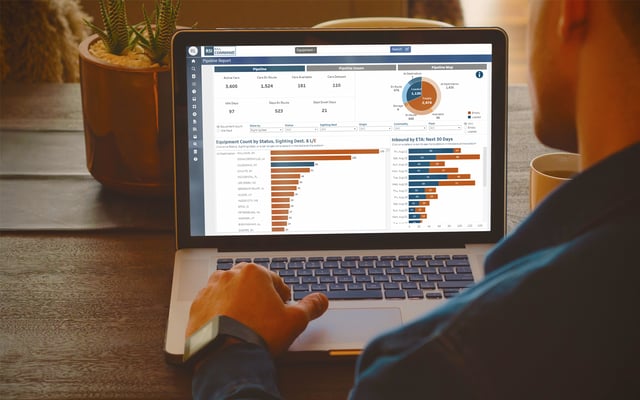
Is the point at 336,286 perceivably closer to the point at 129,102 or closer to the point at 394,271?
the point at 394,271

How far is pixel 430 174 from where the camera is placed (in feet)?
3.67

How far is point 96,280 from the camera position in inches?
42.8

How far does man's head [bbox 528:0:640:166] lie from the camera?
0.58 metres

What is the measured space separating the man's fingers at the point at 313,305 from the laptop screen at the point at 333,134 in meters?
0.16

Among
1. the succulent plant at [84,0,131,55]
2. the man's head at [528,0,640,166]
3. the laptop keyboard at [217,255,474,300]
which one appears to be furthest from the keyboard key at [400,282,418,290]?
the succulent plant at [84,0,131,55]

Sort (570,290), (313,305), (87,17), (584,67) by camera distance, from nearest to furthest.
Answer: (570,290)
(584,67)
(313,305)
(87,17)

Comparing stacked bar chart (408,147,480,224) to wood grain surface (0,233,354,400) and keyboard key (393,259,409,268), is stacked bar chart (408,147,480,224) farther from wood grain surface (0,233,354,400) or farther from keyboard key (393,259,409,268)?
wood grain surface (0,233,354,400)

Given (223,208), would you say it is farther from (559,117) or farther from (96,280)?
(559,117)

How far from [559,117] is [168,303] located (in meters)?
0.55

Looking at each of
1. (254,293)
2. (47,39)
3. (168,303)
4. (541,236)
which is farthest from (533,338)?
(47,39)

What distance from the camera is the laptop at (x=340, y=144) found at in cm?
110

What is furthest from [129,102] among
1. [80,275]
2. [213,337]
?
[213,337]

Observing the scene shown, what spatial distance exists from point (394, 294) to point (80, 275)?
42 centimetres

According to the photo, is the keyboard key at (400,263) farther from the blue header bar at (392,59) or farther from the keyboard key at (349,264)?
the blue header bar at (392,59)
